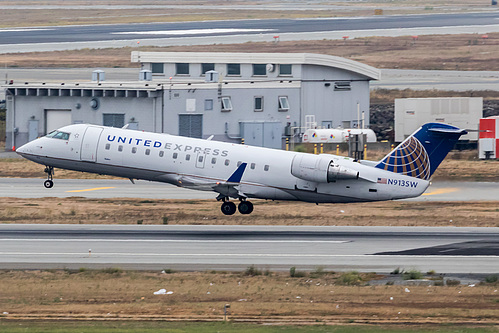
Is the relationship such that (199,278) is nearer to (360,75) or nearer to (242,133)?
(242,133)

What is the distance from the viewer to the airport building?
63.5 m

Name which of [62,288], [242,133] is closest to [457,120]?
[242,133]

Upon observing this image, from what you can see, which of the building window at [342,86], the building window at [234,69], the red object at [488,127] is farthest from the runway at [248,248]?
the building window at [234,69]

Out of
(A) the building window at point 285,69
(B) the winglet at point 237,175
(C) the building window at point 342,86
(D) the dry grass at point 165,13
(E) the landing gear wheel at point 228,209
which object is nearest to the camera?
(B) the winglet at point 237,175

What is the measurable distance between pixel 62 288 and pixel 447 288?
472 inches

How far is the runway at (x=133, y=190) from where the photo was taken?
4691 cm

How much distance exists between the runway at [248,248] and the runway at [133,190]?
938 cm

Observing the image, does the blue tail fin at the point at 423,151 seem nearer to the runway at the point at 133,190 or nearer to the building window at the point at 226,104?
the runway at the point at 133,190

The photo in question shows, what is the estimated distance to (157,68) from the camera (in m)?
72.2

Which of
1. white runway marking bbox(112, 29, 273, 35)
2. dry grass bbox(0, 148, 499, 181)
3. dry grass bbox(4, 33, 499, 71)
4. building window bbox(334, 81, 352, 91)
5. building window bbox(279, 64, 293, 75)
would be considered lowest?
dry grass bbox(0, 148, 499, 181)

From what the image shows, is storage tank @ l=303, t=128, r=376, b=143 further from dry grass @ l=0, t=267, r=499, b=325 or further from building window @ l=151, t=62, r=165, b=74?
dry grass @ l=0, t=267, r=499, b=325

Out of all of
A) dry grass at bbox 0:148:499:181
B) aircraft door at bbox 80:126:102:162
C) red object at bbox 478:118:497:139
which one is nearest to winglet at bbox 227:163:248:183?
aircraft door at bbox 80:126:102:162

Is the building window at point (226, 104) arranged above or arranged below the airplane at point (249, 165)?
above

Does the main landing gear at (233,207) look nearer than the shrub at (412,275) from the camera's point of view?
No
